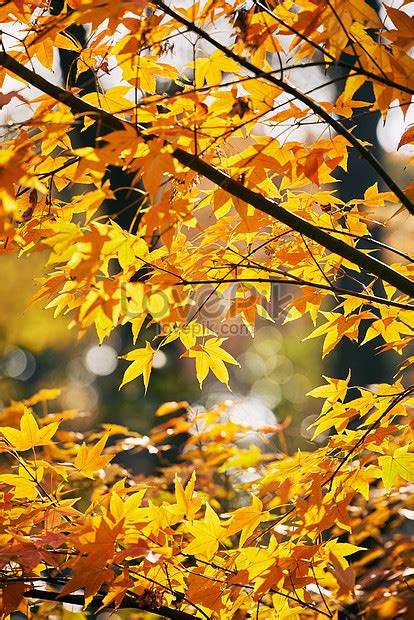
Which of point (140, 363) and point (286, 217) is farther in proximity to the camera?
point (140, 363)

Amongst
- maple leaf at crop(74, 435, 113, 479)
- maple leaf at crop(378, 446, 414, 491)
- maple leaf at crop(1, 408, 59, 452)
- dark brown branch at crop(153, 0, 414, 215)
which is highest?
dark brown branch at crop(153, 0, 414, 215)

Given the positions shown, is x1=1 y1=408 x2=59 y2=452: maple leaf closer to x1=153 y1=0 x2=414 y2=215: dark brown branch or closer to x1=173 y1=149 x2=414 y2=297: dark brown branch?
x1=173 y1=149 x2=414 y2=297: dark brown branch

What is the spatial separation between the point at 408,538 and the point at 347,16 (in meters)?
2.32

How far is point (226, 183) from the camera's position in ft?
3.86

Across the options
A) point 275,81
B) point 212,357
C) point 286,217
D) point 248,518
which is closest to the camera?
point 275,81

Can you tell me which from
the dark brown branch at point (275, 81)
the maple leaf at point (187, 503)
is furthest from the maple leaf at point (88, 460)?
the dark brown branch at point (275, 81)

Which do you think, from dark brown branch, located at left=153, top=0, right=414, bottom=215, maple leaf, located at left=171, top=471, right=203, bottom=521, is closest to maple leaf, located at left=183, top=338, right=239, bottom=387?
maple leaf, located at left=171, top=471, right=203, bottom=521

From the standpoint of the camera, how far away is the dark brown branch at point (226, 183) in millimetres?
1145

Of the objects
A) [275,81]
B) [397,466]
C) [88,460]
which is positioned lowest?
Result: [397,466]

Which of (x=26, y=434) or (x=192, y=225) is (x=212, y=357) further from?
(x=26, y=434)

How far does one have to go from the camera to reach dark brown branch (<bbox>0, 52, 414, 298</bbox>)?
45.1 inches

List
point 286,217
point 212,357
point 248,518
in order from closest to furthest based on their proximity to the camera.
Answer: point 286,217
point 248,518
point 212,357

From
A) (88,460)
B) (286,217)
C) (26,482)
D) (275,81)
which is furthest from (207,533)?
(275,81)

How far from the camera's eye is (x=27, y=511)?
1435 mm
